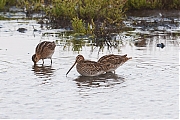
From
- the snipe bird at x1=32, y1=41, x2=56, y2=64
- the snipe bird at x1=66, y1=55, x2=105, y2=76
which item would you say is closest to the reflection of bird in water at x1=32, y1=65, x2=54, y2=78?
the snipe bird at x1=32, y1=41, x2=56, y2=64

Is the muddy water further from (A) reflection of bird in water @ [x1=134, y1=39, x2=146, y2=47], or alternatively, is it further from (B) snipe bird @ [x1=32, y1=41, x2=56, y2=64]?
(B) snipe bird @ [x1=32, y1=41, x2=56, y2=64]

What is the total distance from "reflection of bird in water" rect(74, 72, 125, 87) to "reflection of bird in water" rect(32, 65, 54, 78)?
2.35ft

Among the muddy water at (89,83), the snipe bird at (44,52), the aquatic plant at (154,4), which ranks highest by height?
the aquatic plant at (154,4)

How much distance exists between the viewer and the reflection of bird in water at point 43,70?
39.0 ft

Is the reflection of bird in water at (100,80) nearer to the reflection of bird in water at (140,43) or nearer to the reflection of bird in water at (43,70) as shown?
the reflection of bird in water at (43,70)

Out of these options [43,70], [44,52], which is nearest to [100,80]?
[43,70]

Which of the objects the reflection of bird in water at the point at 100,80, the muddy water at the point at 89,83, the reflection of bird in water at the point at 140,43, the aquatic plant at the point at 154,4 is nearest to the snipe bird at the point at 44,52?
the muddy water at the point at 89,83

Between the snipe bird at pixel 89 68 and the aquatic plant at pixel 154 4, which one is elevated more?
the aquatic plant at pixel 154 4

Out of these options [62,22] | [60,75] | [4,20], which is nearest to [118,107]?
[60,75]

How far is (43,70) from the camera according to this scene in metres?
12.5

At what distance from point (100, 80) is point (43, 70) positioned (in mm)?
1686

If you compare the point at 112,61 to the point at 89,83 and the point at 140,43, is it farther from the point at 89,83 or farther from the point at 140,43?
the point at 140,43

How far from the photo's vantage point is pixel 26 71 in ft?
39.7

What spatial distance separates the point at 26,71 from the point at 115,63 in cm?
177
